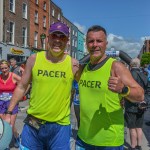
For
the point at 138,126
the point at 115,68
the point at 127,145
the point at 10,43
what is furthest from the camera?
the point at 10,43

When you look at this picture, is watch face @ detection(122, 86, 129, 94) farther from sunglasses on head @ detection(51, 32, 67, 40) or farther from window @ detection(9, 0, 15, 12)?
window @ detection(9, 0, 15, 12)

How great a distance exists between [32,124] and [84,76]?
0.82 metres

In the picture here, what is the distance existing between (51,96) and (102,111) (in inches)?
26.6

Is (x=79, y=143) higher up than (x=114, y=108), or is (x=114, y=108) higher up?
(x=114, y=108)

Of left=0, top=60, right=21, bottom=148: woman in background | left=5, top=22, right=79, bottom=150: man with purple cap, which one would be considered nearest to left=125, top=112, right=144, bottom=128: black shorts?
left=0, top=60, right=21, bottom=148: woman in background

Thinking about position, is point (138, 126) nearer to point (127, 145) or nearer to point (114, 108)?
point (127, 145)

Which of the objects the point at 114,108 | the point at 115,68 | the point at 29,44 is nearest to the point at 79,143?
the point at 114,108

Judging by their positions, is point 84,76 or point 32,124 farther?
point 32,124

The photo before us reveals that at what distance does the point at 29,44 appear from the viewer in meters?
30.6

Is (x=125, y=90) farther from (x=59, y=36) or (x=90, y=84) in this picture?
(x=59, y=36)

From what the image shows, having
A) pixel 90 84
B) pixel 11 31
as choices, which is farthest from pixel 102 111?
pixel 11 31

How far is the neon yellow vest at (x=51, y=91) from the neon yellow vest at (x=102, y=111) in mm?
453

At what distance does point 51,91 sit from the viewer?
333cm

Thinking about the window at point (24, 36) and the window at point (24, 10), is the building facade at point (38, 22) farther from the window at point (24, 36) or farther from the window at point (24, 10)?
the window at point (24, 10)
